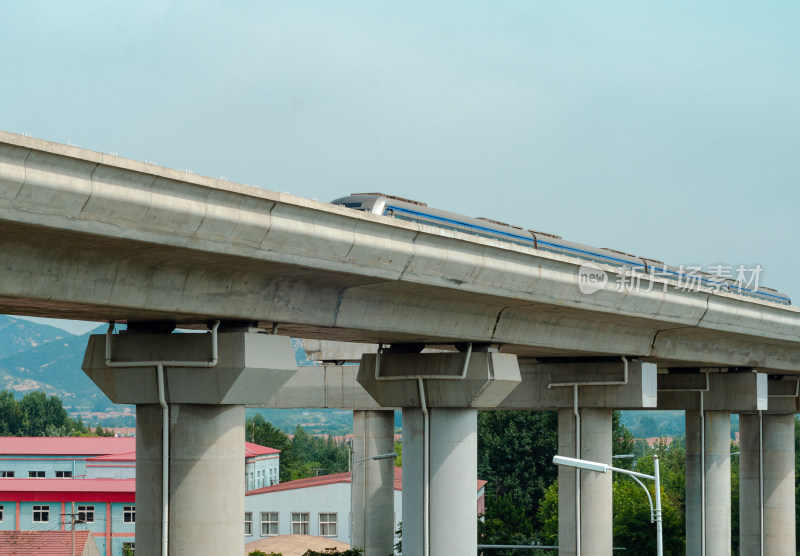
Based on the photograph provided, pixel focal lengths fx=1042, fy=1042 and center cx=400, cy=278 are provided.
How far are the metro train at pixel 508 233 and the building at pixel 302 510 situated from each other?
42649 mm

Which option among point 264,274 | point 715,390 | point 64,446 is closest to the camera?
point 264,274

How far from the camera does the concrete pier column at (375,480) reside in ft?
155

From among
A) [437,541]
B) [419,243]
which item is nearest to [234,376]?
[419,243]

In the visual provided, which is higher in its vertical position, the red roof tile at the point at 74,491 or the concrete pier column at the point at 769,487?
the concrete pier column at the point at 769,487

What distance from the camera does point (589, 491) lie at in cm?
3619

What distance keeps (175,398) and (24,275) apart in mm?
4984

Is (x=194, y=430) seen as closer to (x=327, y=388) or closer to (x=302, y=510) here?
(x=327, y=388)

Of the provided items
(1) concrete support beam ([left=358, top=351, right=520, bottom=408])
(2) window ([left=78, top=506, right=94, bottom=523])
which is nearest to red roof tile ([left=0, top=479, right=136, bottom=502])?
(2) window ([left=78, top=506, right=94, bottom=523])

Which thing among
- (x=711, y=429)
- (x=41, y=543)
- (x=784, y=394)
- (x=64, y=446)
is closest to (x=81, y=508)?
(x=41, y=543)

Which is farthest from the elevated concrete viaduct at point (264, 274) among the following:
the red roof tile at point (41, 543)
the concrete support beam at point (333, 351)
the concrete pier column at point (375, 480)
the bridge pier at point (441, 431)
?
the red roof tile at point (41, 543)

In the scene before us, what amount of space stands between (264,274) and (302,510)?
199 ft

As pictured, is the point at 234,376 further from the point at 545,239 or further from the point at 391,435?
the point at 391,435

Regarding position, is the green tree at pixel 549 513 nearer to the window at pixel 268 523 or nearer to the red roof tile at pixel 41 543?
the window at pixel 268 523

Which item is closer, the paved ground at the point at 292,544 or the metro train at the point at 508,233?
the metro train at the point at 508,233
